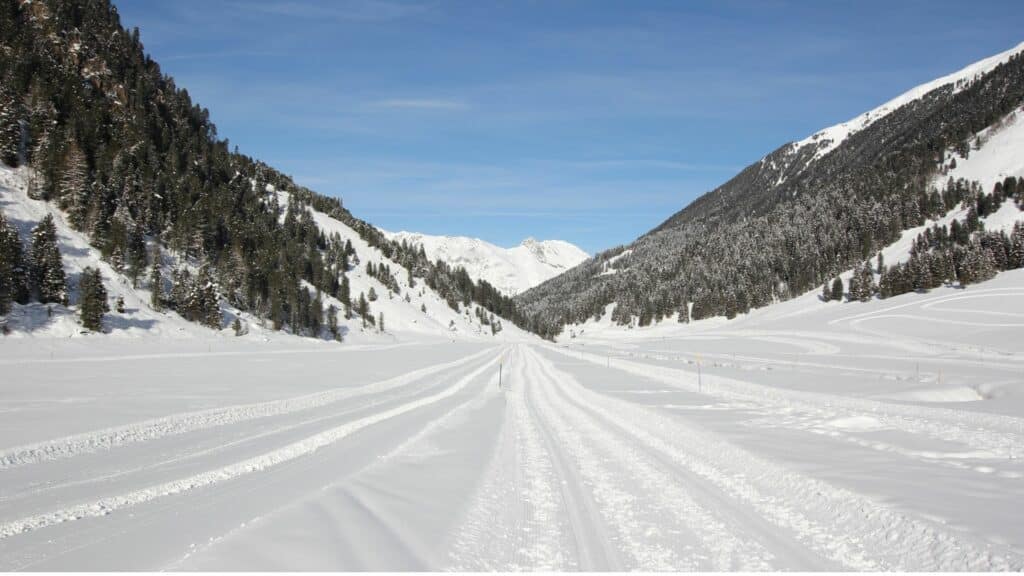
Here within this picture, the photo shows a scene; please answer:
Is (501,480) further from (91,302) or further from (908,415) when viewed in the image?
(91,302)

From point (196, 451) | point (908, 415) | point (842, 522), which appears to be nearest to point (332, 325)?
point (196, 451)

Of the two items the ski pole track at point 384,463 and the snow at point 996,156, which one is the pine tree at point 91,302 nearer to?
the ski pole track at point 384,463

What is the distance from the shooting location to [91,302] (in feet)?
146

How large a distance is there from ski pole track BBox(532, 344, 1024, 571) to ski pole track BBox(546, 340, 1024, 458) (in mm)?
4823

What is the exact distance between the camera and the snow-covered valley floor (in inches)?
216

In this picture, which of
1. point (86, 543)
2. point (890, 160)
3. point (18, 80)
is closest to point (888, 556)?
point (86, 543)

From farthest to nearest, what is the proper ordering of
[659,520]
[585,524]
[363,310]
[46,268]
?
[363,310] → [46,268] → [659,520] → [585,524]

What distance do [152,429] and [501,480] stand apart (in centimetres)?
874

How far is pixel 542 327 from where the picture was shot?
175m

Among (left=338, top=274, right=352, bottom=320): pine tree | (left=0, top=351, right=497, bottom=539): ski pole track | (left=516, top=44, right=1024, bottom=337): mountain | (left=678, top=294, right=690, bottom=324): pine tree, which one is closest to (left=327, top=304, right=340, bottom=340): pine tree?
(left=338, top=274, right=352, bottom=320): pine tree

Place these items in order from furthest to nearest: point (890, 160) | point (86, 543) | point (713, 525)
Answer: point (890, 160) < point (713, 525) < point (86, 543)

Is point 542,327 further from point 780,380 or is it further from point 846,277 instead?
point 780,380

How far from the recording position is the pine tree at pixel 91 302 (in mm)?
44406

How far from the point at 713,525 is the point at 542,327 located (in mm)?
168681
